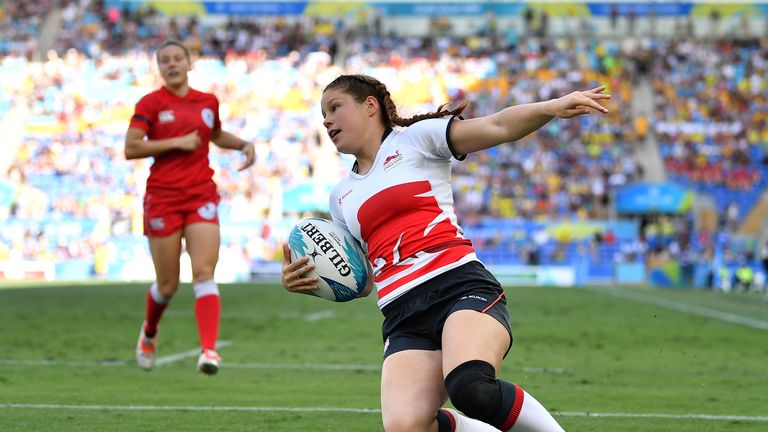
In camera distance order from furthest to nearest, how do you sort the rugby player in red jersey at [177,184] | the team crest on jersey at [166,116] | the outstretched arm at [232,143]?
the outstretched arm at [232,143] → the team crest on jersey at [166,116] → the rugby player in red jersey at [177,184]

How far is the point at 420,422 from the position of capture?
14.5ft

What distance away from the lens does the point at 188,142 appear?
26.5ft

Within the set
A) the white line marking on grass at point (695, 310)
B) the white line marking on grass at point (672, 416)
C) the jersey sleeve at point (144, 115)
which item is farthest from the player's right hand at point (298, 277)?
the white line marking on grass at point (695, 310)

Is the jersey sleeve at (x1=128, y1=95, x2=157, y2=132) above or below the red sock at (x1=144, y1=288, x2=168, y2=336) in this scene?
above

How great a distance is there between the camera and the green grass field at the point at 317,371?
6715mm

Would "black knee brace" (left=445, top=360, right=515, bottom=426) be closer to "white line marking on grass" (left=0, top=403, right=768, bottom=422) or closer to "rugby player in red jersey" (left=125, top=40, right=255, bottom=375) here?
"white line marking on grass" (left=0, top=403, right=768, bottom=422)

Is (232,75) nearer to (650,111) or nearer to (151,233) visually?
(650,111)

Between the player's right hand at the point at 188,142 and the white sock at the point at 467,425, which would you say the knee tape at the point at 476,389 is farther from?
the player's right hand at the point at 188,142

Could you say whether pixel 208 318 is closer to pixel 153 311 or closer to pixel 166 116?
pixel 153 311

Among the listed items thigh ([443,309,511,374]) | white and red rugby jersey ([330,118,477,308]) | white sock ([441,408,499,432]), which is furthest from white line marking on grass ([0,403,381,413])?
thigh ([443,309,511,374])

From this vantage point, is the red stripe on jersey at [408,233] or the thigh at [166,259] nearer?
the red stripe on jersey at [408,233]

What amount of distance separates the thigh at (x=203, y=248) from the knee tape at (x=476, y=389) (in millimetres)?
4158

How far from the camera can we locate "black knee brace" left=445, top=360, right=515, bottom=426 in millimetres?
4230

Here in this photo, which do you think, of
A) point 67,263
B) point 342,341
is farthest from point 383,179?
point 67,263
